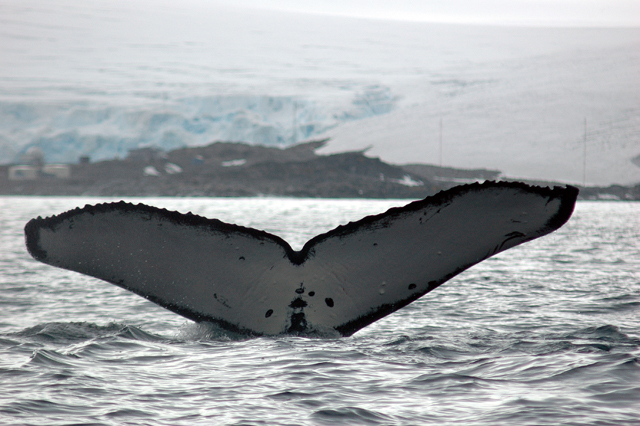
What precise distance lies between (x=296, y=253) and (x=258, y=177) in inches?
3503

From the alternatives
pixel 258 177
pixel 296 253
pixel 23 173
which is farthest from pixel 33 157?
pixel 296 253

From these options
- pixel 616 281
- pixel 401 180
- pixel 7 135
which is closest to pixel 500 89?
pixel 401 180

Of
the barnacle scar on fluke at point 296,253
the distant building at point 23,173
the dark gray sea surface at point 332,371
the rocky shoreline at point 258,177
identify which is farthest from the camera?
the distant building at point 23,173

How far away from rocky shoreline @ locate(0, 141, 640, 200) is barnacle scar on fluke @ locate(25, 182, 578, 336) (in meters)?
81.4

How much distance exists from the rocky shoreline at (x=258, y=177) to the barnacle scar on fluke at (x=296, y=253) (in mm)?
81431

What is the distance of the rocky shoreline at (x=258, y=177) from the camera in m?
86.8

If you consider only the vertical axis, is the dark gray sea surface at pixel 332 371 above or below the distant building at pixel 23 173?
below

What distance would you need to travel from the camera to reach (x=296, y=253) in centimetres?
362

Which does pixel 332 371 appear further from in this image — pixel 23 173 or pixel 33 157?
pixel 33 157

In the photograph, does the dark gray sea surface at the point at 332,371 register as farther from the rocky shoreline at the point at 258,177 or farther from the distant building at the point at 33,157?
the distant building at the point at 33,157

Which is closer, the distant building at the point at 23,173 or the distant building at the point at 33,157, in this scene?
the distant building at the point at 23,173

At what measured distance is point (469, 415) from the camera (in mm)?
3367

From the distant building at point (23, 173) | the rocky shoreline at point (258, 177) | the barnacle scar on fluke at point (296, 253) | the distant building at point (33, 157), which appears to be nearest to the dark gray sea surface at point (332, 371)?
the barnacle scar on fluke at point (296, 253)

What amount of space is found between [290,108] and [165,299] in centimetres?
9879
